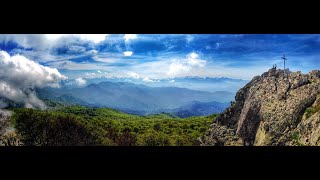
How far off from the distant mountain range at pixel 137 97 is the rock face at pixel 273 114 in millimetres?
3866

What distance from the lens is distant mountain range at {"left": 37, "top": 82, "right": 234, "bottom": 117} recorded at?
19266 mm

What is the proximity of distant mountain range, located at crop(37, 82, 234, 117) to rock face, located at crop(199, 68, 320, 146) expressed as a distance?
387 cm

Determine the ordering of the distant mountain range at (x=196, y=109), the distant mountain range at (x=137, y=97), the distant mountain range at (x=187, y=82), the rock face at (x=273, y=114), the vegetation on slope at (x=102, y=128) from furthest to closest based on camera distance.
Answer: the distant mountain range at (x=137, y=97), the distant mountain range at (x=196, y=109), the distant mountain range at (x=187, y=82), the vegetation on slope at (x=102, y=128), the rock face at (x=273, y=114)

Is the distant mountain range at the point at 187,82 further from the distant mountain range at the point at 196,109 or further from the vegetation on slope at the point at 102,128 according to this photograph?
the vegetation on slope at the point at 102,128

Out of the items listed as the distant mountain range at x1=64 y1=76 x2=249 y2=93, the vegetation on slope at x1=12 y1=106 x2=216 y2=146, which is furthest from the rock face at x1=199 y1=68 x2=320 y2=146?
the distant mountain range at x1=64 y1=76 x2=249 y2=93

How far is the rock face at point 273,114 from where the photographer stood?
1121 centimetres

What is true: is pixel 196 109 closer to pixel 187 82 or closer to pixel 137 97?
pixel 187 82

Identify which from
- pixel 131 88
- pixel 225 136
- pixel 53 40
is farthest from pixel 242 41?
pixel 53 40

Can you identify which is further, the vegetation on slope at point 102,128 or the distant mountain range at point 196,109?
the distant mountain range at point 196,109

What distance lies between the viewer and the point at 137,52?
58.7ft

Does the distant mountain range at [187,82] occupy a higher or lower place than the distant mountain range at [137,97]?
higher

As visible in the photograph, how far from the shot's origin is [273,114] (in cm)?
1212

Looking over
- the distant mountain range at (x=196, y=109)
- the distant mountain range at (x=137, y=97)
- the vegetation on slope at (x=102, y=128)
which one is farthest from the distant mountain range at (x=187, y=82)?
the vegetation on slope at (x=102, y=128)
